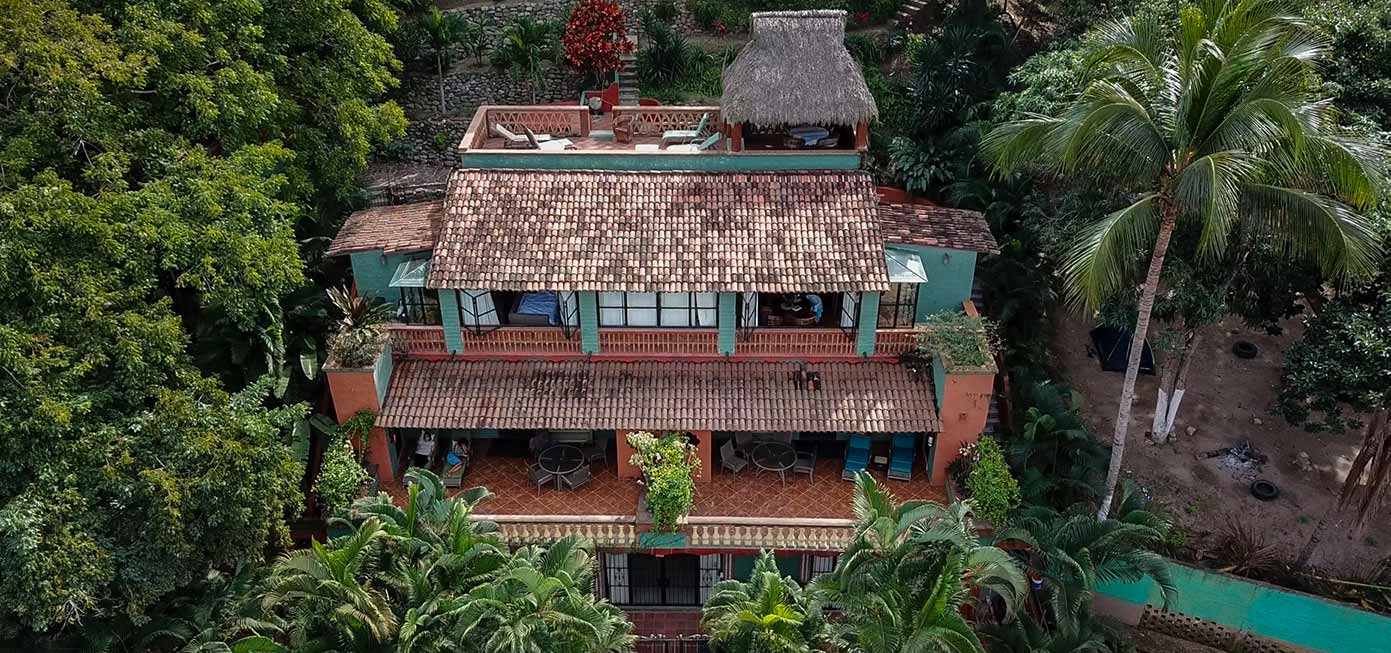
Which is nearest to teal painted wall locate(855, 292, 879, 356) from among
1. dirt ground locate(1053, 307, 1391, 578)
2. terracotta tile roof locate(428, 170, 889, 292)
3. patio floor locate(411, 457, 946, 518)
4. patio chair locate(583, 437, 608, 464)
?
terracotta tile roof locate(428, 170, 889, 292)

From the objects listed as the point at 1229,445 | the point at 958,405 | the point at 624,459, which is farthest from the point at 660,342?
the point at 1229,445

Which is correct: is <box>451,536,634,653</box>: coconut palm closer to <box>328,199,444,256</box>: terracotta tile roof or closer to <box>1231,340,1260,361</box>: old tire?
<box>328,199,444,256</box>: terracotta tile roof

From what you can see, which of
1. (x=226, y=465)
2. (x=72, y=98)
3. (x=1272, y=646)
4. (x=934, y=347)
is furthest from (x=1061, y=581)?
(x=72, y=98)

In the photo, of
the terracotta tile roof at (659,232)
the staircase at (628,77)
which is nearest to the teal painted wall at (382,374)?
the terracotta tile roof at (659,232)

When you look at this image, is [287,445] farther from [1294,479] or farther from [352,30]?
[1294,479]

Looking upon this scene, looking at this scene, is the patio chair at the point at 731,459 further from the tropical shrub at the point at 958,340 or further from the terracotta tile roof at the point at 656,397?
the tropical shrub at the point at 958,340
